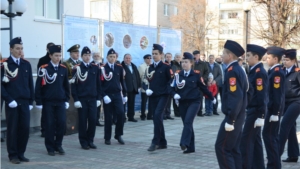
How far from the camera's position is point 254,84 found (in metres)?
7.14

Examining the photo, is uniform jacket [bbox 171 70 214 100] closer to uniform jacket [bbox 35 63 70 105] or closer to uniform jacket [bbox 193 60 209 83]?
uniform jacket [bbox 35 63 70 105]

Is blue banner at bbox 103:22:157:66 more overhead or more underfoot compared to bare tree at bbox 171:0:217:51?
more underfoot

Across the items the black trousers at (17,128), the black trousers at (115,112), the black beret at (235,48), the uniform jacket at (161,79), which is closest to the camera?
the black beret at (235,48)

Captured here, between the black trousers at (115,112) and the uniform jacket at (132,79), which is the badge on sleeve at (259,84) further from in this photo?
the uniform jacket at (132,79)

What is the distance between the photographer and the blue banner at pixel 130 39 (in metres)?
14.2

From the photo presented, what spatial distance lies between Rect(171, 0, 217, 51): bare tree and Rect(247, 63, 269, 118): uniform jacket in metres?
41.5

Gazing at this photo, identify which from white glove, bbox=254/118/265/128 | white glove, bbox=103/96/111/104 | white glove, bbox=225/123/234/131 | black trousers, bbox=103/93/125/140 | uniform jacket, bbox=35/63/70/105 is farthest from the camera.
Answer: black trousers, bbox=103/93/125/140

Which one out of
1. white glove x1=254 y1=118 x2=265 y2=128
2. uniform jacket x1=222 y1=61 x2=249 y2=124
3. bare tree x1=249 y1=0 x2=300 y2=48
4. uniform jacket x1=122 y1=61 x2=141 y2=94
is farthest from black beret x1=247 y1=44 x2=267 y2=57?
bare tree x1=249 y1=0 x2=300 y2=48

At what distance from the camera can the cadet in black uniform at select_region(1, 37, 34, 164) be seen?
8367mm

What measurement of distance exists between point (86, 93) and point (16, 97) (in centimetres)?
180

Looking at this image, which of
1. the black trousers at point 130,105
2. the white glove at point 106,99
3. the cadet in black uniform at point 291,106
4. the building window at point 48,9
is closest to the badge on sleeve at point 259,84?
the cadet in black uniform at point 291,106

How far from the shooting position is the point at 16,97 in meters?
8.38

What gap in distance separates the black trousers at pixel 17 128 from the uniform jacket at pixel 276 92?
4509 mm

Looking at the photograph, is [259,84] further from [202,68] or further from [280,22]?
[280,22]
